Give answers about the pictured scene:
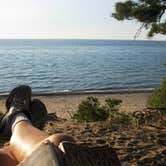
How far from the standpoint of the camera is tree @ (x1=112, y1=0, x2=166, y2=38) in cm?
820

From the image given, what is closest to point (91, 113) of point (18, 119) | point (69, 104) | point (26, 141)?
point (18, 119)

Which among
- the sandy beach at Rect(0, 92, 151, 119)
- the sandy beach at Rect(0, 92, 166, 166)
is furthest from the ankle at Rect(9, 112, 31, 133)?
the sandy beach at Rect(0, 92, 151, 119)

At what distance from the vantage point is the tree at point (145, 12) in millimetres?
8203

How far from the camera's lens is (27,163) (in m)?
2.03

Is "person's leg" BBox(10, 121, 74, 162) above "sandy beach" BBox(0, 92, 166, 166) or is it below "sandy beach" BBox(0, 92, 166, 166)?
above

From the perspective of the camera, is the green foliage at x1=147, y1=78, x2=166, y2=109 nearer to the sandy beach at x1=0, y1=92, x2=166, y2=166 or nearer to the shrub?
the shrub

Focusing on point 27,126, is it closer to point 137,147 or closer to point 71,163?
point 71,163

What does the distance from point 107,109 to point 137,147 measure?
336cm

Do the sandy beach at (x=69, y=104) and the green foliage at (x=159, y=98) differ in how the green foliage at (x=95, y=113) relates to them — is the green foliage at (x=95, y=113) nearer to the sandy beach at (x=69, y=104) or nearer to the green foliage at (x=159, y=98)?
the green foliage at (x=159, y=98)

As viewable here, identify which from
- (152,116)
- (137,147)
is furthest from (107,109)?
(137,147)

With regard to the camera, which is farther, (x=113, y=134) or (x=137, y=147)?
(x=113, y=134)

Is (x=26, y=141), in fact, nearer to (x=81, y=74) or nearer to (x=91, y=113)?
(x=91, y=113)

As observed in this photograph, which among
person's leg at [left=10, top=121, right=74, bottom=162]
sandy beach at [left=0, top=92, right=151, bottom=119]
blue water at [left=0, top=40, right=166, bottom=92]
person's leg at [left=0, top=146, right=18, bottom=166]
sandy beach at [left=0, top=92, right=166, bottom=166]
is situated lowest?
blue water at [left=0, top=40, right=166, bottom=92]

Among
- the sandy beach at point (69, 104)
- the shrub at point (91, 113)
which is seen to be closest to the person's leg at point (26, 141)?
the shrub at point (91, 113)
